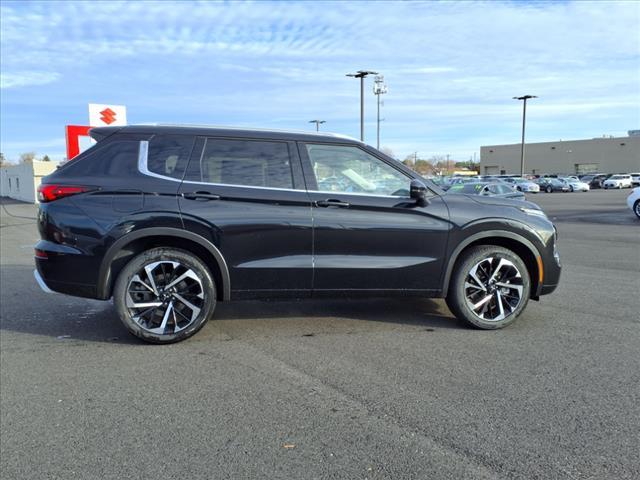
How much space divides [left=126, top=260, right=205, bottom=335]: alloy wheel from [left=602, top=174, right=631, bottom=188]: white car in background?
58282 millimetres

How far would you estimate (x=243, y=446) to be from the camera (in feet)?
9.84

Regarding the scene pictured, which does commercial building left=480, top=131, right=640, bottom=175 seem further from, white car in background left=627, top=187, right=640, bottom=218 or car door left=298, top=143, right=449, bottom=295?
car door left=298, top=143, right=449, bottom=295

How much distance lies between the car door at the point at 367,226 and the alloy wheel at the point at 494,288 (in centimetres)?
37

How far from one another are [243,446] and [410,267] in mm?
2496

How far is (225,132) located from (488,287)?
2.94 metres

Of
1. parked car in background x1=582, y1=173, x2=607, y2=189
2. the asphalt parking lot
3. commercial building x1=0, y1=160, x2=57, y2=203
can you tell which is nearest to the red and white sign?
the asphalt parking lot

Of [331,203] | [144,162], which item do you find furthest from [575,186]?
[144,162]

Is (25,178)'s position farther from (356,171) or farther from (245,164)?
(356,171)

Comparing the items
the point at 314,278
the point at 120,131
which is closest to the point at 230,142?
the point at 120,131

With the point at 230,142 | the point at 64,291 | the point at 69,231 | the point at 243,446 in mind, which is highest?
the point at 230,142

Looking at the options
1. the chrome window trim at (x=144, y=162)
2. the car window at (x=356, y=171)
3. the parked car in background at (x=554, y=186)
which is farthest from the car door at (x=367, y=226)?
the parked car in background at (x=554, y=186)

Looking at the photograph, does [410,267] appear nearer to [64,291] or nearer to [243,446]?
[243,446]

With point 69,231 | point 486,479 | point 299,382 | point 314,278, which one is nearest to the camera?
point 486,479

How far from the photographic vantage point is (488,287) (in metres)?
5.04
